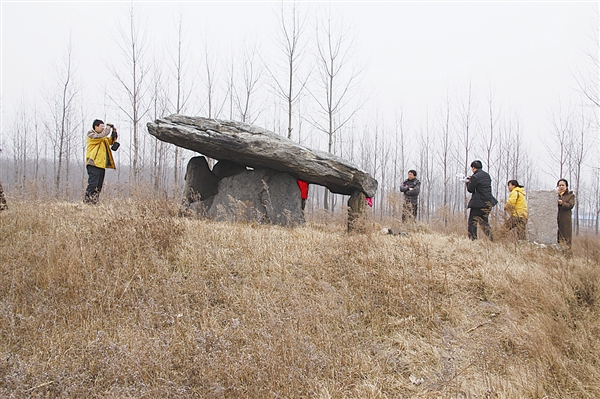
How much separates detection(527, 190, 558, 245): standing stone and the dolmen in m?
3.73

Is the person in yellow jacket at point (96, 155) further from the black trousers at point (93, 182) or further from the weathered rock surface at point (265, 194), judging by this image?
the weathered rock surface at point (265, 194)

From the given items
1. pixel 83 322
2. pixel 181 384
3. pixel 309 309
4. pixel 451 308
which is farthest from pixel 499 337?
pixel 83 322

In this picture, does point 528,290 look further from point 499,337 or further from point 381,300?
point 381,300

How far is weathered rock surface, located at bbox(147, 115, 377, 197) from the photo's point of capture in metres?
6.75

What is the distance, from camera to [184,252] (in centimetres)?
486

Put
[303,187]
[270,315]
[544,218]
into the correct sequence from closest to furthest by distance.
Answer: [270,315], [544,218], [303,187]

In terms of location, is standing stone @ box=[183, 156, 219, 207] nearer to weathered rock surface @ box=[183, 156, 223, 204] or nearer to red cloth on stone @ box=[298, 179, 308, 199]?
weathered rock surface @ box=[183, 156, 223, 204]

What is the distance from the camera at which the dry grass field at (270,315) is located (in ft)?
8.75

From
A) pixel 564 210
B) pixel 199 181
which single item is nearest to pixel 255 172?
pixel 199 181

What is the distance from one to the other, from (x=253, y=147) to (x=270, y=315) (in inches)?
165

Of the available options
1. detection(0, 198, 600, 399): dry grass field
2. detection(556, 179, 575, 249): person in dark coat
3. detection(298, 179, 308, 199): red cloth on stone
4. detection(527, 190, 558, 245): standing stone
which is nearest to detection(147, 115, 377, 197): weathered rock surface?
detection(298, 179, 308, 199): red cloth on stone

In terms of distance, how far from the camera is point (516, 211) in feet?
23.3

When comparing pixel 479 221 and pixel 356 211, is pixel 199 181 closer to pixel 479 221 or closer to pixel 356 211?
pixel 356 211

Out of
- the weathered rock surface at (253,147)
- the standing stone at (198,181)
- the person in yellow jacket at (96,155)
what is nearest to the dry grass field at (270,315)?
the person in yellow jacket at (96,155)
